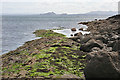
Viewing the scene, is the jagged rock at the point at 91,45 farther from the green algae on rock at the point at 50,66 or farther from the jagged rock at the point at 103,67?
the jagged rock at the point at 103,67

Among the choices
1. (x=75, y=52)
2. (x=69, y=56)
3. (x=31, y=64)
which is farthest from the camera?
(x=75, y=52)

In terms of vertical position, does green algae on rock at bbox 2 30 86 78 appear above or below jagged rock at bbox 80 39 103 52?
below

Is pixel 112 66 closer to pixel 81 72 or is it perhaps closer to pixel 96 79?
pixel 96 79

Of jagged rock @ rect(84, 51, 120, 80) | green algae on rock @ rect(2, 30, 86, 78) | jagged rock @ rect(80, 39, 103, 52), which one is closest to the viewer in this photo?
jagged rock @ rect(84, 51, 120, 80)

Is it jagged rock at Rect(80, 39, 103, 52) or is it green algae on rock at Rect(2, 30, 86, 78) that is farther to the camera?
jagged rock at Rect(80, 39, 103, 52)

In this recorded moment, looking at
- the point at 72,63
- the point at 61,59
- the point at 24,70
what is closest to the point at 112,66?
the point at 72,63

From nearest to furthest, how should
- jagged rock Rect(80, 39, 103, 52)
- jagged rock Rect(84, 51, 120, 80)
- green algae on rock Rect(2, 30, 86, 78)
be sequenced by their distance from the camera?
jagged rock Rect(84, 51, 120, 80)
green algae on rock Rect(2, 30, 86, 78)
jagged rock Rect(80, 39, 103, 52)

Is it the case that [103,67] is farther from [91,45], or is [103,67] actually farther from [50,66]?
[91,45]

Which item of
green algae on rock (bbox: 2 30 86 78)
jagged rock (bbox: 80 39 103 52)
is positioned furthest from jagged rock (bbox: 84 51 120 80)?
jagged rock (bbox: 80 39 103 52)

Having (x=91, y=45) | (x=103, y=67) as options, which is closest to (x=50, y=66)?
(x=103, y=67)

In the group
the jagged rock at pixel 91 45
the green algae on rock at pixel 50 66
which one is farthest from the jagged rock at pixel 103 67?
the jagged rock at pixel 91 45

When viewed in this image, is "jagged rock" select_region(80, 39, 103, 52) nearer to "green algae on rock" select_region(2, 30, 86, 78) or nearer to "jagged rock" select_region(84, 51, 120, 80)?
"green algae on rock" select_region(2, 30, 86, 78)

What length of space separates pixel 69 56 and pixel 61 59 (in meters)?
1.84

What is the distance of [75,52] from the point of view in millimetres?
21078
